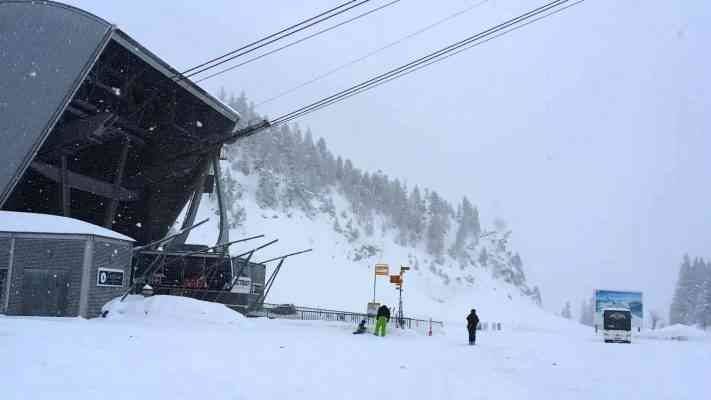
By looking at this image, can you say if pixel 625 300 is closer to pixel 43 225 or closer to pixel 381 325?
pixel 381 325

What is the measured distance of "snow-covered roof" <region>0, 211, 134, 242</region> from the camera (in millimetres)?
22094

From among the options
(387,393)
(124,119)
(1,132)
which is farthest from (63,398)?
(124,119)

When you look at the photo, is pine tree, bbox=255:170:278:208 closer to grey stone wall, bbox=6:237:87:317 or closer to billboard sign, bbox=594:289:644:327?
billboard sign, bbox=594:289:644:327

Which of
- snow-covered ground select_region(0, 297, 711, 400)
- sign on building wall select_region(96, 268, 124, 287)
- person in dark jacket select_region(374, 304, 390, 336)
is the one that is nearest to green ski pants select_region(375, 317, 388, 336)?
person in dark jacket select_region(374, 304, 390, 336)

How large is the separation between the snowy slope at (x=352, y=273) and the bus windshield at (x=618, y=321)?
36095 millimetres

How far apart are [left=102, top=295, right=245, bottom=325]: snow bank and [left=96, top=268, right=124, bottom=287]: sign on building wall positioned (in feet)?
2.22

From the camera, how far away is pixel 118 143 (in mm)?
34438

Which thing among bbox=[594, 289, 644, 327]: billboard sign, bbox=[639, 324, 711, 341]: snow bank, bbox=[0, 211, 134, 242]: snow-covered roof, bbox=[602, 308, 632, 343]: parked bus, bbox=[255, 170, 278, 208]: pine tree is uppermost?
bbox=[255, 170, 278, 208]: pine tree

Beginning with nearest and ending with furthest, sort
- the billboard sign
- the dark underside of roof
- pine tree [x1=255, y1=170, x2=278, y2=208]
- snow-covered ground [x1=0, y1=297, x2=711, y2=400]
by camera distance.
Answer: snow-covered ground [x1=0, y1=297, x2=711, y2=400] < the dark underside of roof < the billboard sign < pine tree [x1=255, y1=170, x2=278, y2=208]

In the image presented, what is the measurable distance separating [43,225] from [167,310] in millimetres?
5352

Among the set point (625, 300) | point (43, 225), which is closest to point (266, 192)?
point (625, 300)

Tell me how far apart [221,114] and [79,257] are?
14556 millimetres

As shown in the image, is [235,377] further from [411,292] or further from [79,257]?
[411,292]

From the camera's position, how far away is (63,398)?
7406mm
